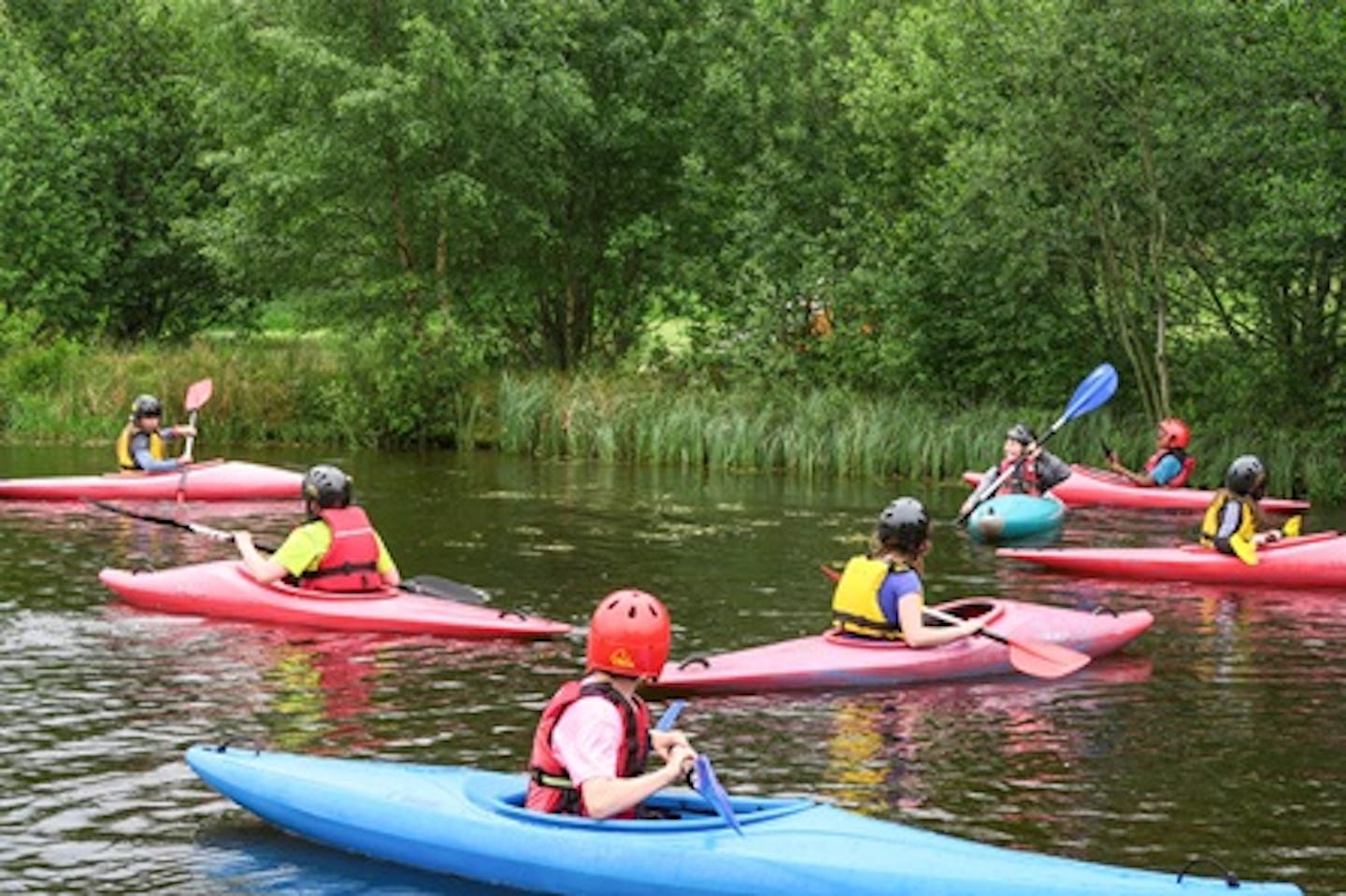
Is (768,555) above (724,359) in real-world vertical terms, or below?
below

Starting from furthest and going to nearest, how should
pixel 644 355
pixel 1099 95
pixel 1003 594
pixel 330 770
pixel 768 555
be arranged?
pixel 644 355 → pixel 1099 95 → pixel 768 555 → pixel 1003 594 → pixel 330 770

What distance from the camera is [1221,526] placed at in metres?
14.9

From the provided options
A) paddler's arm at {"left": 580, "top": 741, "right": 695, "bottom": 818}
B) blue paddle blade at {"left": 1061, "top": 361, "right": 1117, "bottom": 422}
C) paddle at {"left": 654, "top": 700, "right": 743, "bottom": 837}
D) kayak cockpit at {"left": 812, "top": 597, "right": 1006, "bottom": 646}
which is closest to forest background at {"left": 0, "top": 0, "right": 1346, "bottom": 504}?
blue paddle blade at {"left": 1061, "top": 361, "right": 1117, "bottom": 422}

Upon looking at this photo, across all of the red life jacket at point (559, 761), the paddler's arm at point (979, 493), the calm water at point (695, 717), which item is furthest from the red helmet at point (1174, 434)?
the red life jacket at point (559, 761)

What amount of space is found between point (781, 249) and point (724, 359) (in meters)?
1.57

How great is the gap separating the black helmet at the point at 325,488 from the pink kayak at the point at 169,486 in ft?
24.0

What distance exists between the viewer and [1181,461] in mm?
20484

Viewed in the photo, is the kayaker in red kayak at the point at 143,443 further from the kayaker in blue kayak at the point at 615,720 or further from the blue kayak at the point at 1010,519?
the kayaker in blue kayak at the point at 615,720

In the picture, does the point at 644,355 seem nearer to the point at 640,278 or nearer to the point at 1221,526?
the point at 640,278

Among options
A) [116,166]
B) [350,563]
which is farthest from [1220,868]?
[116,166]

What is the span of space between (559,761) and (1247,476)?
8.60m

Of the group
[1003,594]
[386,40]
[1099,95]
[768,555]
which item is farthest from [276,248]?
[1003,594]

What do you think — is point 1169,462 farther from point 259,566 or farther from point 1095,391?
point 259,566

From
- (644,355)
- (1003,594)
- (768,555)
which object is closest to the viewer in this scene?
(1003,594)
